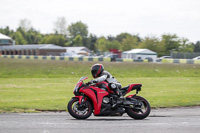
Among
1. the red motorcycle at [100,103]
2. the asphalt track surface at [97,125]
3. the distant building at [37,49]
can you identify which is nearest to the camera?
the asphalt track surface at [97,125]

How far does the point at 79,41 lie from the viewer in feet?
594

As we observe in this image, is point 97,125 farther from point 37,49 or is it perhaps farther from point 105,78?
point 37,49

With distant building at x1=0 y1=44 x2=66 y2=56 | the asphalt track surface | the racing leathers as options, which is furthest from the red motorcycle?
distant building at x1=0 y1=44 x2=66 y2=56

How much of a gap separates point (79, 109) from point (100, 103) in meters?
0.60

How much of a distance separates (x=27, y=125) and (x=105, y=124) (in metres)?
1.90

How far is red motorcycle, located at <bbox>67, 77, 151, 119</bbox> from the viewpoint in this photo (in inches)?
391

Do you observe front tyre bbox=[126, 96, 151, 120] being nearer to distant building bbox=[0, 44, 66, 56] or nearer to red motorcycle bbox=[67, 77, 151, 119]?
red motorcycle bbox=[67, 77, 151, 119]

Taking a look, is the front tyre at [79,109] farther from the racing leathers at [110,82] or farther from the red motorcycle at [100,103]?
the racing leathers at [110,82]

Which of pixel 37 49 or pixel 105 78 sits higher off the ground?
pixel 37 49

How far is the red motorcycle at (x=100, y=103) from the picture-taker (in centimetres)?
Answer: 993

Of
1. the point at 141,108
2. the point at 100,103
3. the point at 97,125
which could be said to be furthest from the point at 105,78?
the point at 97,125

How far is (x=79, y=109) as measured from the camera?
9992mm

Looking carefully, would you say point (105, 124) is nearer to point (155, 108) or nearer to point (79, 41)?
point (155, 108)

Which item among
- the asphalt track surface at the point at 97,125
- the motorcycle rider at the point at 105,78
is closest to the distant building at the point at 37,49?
the motorcycle rider at the point at 105,78
